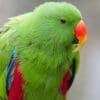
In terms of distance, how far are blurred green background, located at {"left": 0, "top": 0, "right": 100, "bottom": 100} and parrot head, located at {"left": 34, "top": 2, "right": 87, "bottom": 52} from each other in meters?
1.86

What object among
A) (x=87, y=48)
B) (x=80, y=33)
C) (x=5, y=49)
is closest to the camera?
(x=80, y=33)

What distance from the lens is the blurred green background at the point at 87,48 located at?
4660 mm

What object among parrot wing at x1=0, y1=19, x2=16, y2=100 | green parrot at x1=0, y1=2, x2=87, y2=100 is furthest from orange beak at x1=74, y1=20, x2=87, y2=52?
parrot wing at x1=0, y1=19, x2=16, y2=100

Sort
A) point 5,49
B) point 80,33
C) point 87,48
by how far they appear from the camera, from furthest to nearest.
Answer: point 87,48, point 5,49, point 80,33

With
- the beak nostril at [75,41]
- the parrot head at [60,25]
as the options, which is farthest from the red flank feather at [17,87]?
the beak nostril at [75,41]

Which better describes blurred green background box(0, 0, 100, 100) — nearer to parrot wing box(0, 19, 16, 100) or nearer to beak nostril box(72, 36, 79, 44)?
parrot wing box(0, 19, 16, 100)

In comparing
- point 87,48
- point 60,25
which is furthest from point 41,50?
point 87,48

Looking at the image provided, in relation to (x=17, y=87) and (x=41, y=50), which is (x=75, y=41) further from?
(x=17, y=87)

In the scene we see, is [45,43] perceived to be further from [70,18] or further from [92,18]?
[92,18]

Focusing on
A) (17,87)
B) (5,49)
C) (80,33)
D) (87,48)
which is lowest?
(17,87)

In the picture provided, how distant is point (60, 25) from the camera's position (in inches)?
102

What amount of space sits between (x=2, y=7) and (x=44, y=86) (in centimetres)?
229

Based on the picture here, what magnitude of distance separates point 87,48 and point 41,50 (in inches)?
96.0

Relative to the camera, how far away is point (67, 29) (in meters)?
2.58
